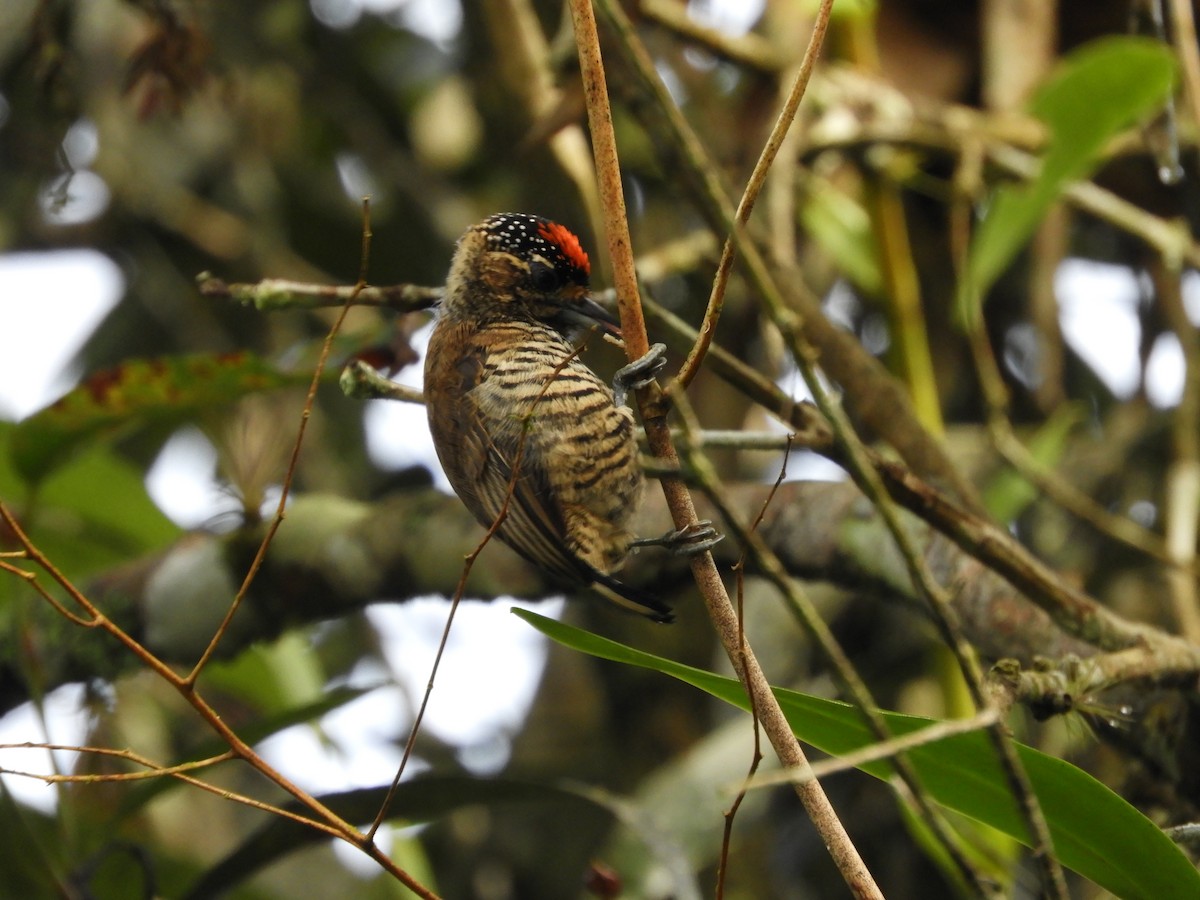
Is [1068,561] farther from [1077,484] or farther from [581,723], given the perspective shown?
[581,723]

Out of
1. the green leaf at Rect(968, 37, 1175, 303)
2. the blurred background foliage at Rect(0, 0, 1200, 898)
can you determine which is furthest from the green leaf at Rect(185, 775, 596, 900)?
the green leaf at Rect(968, 37, 1175, 303)

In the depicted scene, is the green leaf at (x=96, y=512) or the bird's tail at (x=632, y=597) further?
the green leaf at (x=96, y=512)

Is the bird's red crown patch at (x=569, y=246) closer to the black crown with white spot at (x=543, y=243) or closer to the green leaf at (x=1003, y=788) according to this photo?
the black crown with white spot at (x=543, y=243)

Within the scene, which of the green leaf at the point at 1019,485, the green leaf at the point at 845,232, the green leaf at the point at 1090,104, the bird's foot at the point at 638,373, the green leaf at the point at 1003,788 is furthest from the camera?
the green leaf at the point at 845,232

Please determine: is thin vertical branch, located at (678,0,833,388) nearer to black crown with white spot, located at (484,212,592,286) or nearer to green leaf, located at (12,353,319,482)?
black crown with white spot, located at (484,212,592,286)

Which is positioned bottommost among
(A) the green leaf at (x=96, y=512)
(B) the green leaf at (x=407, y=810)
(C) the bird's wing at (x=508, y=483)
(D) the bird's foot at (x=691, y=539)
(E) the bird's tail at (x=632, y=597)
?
(B) the green leaf at (x=407, y=810)

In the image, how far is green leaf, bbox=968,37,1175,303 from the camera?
263 centimetres

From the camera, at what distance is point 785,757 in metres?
1.34

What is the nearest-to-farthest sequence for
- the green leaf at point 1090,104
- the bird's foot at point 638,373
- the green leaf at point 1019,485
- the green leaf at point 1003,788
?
the green leaf at point 1003,788, the bird's foot at point 638,373, the green leaf at point 1090,104, the green leaf at point 1019,485

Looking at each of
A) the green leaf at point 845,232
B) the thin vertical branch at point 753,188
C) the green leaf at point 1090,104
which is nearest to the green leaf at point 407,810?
the thin vertical branch at point 753,188

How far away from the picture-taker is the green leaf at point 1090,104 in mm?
2631

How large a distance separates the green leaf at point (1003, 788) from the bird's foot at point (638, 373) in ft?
1.13

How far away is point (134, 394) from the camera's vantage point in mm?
2707

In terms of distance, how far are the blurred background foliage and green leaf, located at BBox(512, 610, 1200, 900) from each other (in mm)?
654
